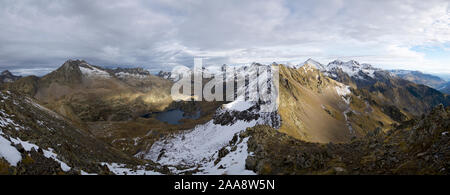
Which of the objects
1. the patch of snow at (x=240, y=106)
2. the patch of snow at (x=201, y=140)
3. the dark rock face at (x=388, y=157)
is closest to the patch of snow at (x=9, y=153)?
the dark rock face at (x=388, y=157)

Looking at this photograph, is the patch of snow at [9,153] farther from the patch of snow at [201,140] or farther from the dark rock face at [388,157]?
the patch of snow at [201,140]

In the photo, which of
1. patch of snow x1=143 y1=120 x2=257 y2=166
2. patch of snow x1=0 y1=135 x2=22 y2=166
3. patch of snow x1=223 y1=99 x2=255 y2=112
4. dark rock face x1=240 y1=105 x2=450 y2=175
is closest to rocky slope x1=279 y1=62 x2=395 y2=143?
patch of snow x1=223 y1=99 x2=255 y2=112

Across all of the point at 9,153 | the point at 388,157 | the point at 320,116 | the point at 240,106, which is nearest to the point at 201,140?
the point at 240,106

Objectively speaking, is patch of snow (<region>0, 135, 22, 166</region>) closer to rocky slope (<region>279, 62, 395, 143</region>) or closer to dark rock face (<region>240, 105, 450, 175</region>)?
dark rock face (<region>240, 105, 450, 175</region>)

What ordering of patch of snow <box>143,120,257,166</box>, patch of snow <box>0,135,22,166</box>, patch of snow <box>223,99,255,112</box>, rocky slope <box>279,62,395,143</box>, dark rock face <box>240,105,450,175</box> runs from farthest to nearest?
patch of snow <box>223,99,255,112</box>, rocky slope <box>279,62,395,143</box>, patch of snow <box>143,120,257,166</box>, patch of snow <box>0,135,22,166</box>, dark rock face <box>240,105,450,175</box>

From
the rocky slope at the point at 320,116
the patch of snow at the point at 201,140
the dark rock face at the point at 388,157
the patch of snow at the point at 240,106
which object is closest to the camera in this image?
the dark rock face at the point at 388,157

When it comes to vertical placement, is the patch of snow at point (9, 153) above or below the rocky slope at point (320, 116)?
above

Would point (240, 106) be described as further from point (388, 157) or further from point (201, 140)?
point (388, 157)
